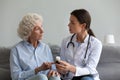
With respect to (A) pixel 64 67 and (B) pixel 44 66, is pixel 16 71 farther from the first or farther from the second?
(A) pixel 64 67

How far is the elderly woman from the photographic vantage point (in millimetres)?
2084

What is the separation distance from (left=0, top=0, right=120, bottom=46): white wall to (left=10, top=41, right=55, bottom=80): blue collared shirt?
878 millimetres

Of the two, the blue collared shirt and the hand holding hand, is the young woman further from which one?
the blue collared shirt

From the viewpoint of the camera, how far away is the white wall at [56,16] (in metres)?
3.06

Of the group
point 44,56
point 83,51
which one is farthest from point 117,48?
point 44,56

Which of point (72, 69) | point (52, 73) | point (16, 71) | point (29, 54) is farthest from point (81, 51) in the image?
point (16, 71)

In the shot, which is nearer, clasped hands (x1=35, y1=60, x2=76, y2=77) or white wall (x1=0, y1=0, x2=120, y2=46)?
clasped hands (x1=35, y1=60, x2=76, y2=77)

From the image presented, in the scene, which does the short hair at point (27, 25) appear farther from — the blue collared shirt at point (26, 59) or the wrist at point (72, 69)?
the wrist at point (72, 69)

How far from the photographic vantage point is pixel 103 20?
10.7 feet

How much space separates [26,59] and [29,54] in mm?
58

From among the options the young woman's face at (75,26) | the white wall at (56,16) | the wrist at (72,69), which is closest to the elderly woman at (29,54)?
the wrist at (72,69)

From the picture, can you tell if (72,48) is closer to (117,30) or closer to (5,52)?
(5,52)

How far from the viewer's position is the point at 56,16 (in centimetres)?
315

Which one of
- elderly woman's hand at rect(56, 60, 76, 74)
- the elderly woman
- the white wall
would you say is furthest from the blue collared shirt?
the white wall
